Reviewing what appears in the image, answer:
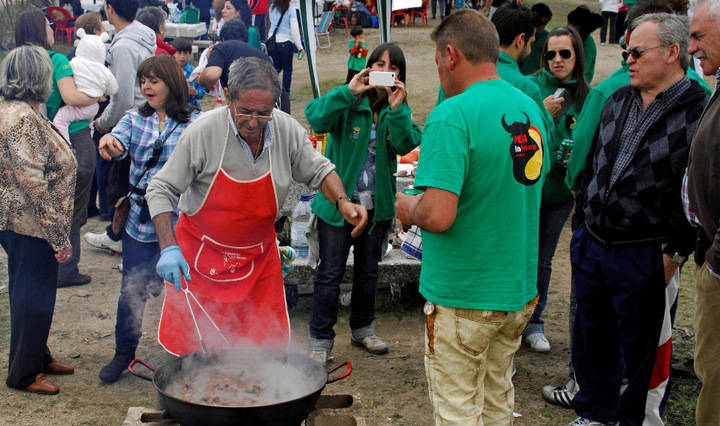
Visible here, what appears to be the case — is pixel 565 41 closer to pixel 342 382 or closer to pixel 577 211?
pixel 577 211

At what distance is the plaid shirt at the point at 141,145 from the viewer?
3.80 meters

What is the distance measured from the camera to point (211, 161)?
2.98 m

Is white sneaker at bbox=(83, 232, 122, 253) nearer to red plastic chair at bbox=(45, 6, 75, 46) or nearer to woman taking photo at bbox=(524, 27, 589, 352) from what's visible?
woman taking photo at bbox=(524, 27, 589, 352)

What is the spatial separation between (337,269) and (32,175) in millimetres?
1800

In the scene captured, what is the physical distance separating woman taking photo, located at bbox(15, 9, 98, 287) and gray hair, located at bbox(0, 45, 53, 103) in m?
0.67

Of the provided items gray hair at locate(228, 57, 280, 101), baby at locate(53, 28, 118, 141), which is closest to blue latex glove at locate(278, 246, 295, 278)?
gray hair at locate(228, 57, 280, 101)

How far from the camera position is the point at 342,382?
4176mm

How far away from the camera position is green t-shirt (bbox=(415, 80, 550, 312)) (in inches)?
93.8

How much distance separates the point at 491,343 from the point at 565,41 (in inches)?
90.5

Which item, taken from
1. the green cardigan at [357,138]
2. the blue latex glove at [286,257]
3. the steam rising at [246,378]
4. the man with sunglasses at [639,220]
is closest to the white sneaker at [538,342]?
the man with sunglasses at [639,220]

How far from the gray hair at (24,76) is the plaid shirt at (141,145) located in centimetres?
44

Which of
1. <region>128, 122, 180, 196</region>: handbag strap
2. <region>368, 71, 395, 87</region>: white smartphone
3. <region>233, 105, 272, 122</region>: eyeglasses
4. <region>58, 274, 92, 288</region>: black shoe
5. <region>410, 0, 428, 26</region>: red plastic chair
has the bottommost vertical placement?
<region>58, 274, 92, 288</region>: black shoe

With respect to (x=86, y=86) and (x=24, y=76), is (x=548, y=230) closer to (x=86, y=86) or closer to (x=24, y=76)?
(x=24, y=76)

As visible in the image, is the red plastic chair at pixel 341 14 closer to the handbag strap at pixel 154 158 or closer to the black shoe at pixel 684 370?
the handbag strap at pixel 154 158
